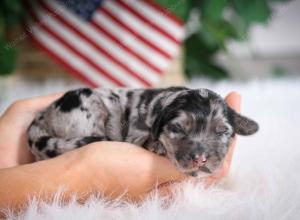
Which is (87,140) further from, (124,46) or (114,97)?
(124,46)

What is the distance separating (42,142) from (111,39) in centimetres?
281

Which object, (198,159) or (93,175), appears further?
(93,175)

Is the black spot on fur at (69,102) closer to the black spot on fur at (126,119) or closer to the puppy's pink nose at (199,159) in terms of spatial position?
the black spot on fur at (126,119)

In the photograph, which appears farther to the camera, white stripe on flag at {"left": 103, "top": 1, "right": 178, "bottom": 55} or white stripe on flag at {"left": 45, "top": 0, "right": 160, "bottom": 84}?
white stripe on flag at {"left": 45, "top": 0, "right": 160, "bottom": 84}

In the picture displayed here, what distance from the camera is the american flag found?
491 cm

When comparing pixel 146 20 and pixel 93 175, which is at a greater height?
pixel 146 20

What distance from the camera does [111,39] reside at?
16.8ft

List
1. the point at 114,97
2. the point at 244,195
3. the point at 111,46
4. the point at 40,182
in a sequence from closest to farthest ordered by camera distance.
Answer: the point at 40,182
the point at 244,195
the point at 114,97
the point at 111,46

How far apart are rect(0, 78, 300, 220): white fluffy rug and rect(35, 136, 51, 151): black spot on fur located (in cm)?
42

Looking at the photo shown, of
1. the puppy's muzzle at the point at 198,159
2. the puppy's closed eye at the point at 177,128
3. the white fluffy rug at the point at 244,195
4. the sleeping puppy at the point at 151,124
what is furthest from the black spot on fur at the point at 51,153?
the puppy's muzzle at the point at 198,159

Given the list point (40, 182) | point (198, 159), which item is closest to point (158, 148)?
point (198, 159)

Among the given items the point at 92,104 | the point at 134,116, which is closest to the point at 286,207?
the point at 134,116

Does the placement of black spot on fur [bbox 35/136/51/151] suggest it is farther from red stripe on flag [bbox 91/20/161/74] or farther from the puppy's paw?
red stripe on flag [bbox 91/20/161/74]

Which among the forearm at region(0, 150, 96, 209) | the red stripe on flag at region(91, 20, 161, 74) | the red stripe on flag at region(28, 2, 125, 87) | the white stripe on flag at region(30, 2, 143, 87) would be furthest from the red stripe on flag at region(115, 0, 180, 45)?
the forearm at region(0, 150, 96, 209)
